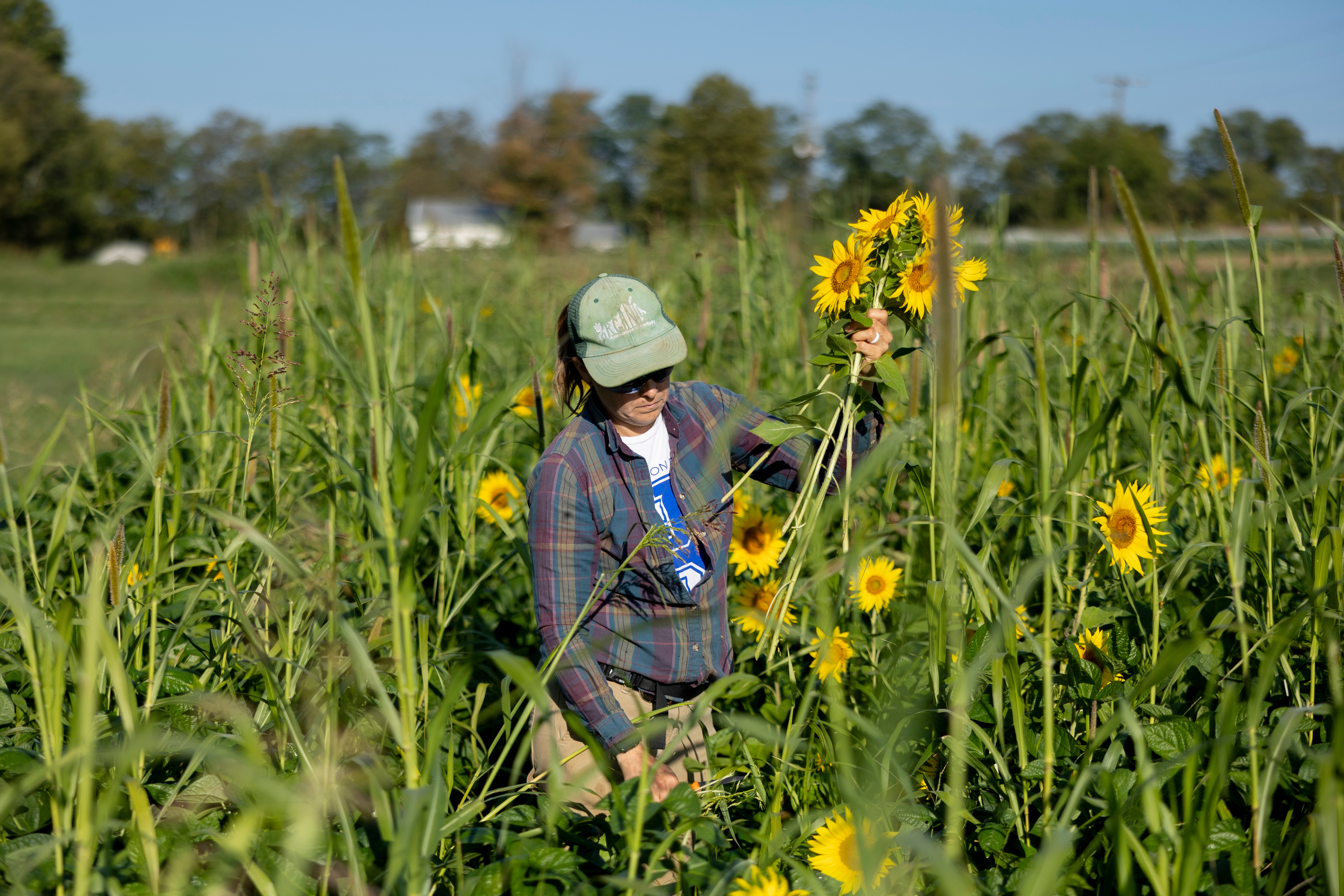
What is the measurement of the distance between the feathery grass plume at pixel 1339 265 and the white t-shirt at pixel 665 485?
3.51 feet

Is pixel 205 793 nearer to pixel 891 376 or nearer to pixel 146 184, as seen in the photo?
pixel 891 376

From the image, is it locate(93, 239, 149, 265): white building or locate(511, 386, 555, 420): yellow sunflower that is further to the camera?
locate(93, 239, 149, 265): white building

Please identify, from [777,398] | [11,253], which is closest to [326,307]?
[777,398]

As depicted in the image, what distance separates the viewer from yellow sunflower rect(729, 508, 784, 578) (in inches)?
73.2

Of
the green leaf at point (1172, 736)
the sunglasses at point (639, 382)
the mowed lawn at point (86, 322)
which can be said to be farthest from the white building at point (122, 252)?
the green leaf at point (1172, 736)

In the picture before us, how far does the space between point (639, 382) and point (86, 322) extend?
13.7 metres

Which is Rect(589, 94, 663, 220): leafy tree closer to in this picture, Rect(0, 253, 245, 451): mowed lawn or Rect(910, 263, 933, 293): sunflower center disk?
Rect(0, 253, 245, 451): mowed lawn

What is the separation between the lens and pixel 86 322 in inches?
495

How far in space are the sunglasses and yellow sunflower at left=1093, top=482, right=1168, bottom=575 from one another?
2.47 ft

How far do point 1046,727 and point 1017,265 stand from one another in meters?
4.37

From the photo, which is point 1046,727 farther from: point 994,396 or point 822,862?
point 994,396

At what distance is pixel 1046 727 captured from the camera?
42.2 inches

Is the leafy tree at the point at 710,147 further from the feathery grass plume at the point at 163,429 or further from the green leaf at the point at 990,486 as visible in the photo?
the green leaf at the point at 990,486

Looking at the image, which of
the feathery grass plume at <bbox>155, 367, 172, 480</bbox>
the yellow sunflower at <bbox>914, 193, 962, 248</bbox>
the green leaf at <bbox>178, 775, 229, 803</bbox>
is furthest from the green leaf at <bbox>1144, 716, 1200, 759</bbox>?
the feathery grass plume at <bbox>155, 367, 172, 480</bbox>
